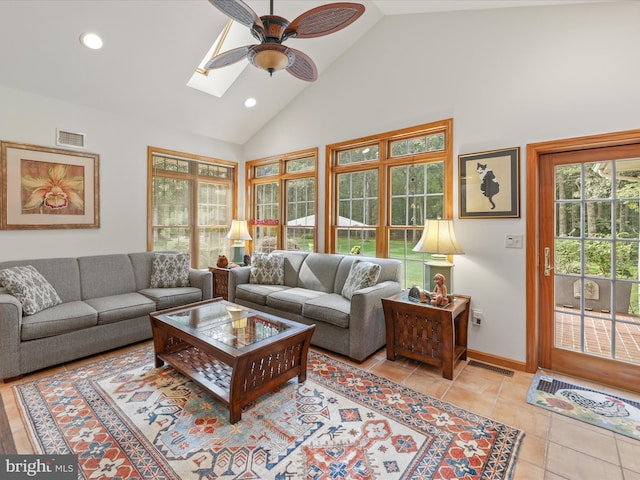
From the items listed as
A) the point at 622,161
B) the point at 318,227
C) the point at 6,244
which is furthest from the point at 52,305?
the point at 622,161

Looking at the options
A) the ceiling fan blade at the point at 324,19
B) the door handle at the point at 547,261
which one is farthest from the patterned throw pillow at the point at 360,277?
the ceiling fan blade at the point at 324,19

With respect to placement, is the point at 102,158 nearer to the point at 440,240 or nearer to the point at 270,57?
the point at 270,57

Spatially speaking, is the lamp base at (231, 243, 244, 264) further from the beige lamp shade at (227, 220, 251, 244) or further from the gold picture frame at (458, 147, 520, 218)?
the gold picture frame at (458, 147, 520, 218)

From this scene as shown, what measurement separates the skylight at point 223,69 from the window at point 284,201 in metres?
1.28

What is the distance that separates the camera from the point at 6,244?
132 inches

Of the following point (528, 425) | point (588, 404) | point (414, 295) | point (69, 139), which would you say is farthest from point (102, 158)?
point (588, 404)

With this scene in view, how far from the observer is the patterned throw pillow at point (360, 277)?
3227mm

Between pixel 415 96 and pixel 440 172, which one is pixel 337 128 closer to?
pixel 415 96

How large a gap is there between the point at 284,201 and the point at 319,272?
1.64 meters

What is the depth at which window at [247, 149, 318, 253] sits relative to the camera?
4.74 m

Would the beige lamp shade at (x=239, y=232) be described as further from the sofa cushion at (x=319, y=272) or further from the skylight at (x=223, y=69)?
the skylight at (x=223, y=69)

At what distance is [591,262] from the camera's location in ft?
8.80

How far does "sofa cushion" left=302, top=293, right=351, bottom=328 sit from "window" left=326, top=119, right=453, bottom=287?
3.34 ft

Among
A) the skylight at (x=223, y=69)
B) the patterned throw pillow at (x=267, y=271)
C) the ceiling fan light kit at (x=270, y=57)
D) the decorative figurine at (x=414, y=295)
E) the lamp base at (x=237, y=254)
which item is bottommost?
the decorative figurine at (x=414, y=295)
